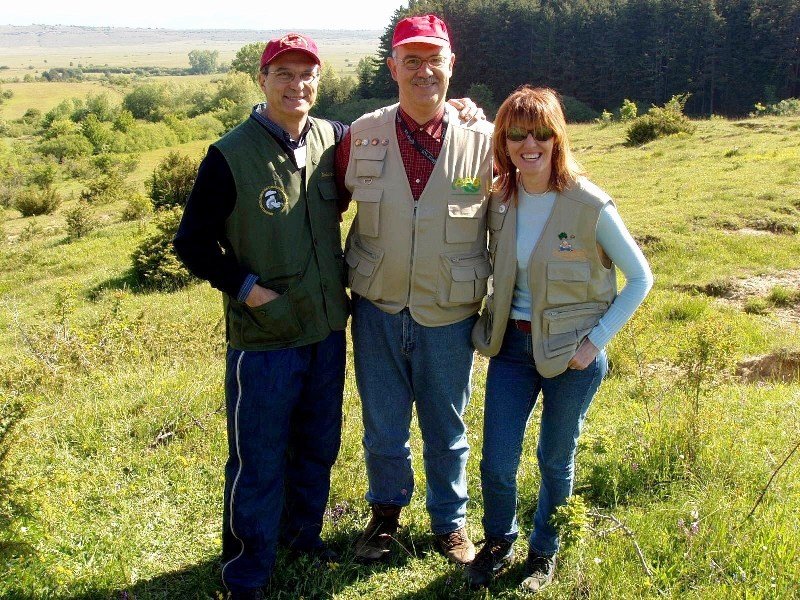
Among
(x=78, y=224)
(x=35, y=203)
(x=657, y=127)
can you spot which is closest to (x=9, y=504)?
(x=78, y=224)

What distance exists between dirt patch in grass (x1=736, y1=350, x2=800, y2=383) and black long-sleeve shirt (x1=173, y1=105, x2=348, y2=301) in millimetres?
→ 5111

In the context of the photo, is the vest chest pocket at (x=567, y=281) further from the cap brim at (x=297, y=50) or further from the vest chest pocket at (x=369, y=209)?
the cap brim at (x=297, y=50)

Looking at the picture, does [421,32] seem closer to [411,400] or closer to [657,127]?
[411,400]

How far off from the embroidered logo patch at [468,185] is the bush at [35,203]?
28697 millimetres

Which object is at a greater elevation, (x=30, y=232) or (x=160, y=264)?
(x=160, y=264)

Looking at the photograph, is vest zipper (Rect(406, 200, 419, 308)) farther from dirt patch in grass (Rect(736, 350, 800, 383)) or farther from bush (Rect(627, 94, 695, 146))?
bush (Rect(627, 94, 695, 146))

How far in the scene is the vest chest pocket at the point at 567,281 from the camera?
2.89 m

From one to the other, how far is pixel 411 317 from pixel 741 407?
9.00ft

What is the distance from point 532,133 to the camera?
9.30 feet

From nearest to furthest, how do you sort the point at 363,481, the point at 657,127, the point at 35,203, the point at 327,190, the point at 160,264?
the point at 327,190 < the point at 363,481 < the point at 160,264 < the point at 657,127 < the point at 35,203

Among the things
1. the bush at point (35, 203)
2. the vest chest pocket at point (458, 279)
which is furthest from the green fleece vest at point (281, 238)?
the bush at point (35, 203)

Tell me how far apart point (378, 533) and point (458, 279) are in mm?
1355

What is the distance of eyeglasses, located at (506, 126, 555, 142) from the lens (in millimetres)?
2817

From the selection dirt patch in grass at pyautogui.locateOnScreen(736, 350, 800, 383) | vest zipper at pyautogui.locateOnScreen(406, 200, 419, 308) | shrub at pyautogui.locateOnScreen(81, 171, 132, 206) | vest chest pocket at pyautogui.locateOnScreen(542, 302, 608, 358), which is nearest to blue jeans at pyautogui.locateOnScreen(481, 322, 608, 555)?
vest chest pocket at pyautogui.locateOnScreen(542, 302, 608, 358)
